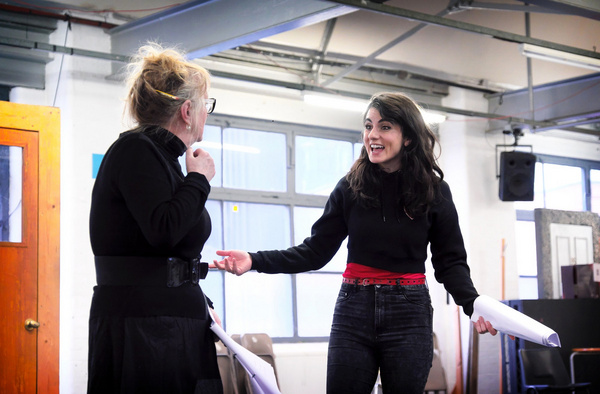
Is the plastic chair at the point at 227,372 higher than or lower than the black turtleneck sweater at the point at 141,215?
Answer: lower

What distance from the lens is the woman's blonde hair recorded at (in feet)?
5.57

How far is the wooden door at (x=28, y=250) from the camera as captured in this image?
4676 mm

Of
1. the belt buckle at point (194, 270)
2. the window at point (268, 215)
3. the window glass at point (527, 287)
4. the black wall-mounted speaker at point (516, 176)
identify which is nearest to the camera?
the belt buckle at point (194, 270)

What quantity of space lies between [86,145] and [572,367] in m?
4.71

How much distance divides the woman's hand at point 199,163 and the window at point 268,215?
15.0 feet

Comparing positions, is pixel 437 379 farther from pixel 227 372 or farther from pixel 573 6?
pixel 573 6

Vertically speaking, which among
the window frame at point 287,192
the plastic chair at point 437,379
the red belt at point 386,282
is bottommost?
the plastic chair at point 437,379

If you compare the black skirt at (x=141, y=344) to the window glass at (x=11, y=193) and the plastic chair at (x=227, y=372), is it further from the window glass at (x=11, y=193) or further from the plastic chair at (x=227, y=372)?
the plastic chair at (x=227, y=372)

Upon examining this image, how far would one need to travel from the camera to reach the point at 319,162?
23.6 ft

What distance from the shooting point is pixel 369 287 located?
2123 mm

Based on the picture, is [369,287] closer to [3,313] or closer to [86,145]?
[3,313]

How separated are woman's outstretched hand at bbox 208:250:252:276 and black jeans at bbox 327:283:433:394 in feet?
1.25

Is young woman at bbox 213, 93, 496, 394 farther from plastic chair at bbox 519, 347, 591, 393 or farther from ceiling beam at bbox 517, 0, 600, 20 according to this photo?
plastic chair at bbox 519, 347, 591, 393

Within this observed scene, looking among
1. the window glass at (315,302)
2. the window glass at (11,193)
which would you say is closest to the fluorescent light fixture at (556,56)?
the window glass at (315,302)
